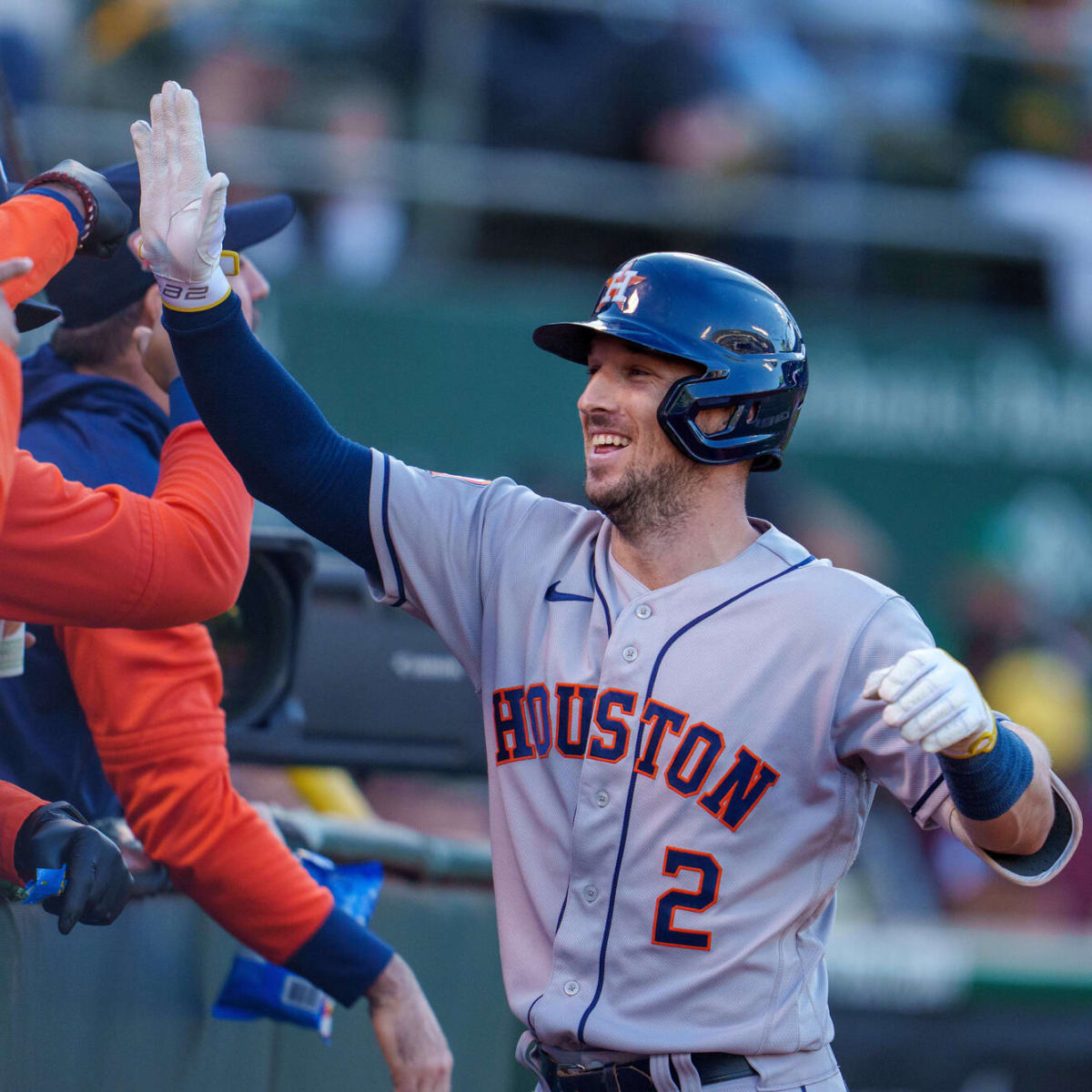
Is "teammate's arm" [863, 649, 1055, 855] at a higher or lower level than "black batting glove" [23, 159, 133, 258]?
lower

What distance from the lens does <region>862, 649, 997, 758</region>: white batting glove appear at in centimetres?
229

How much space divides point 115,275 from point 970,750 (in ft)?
5.30

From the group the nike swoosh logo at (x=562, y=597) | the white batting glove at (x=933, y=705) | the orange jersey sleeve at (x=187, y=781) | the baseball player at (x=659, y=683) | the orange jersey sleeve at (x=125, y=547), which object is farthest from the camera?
the orange jersey sleeve at (x=187, y=781)

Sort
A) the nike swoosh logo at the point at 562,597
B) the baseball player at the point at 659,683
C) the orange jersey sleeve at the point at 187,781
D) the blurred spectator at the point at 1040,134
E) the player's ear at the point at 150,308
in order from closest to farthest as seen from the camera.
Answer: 1. the baseball player at the point at 659,683
2. the nike swoosh logo at the point at 562,597
3. the orange jersey sleeve at the point at 187,781
4. the player's ear at the point at 150,308
5. the blurred spectator at the point at 1040,134

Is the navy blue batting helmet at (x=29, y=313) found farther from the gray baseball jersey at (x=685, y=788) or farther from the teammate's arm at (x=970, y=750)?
the teammate's arm at (x=970, y=750)

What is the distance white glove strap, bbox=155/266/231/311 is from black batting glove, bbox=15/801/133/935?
0.80 m

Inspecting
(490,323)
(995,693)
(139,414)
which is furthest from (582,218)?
(139,414)

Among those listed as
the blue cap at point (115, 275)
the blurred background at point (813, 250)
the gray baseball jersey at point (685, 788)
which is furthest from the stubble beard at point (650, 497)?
the blurred background at point (813, 250)

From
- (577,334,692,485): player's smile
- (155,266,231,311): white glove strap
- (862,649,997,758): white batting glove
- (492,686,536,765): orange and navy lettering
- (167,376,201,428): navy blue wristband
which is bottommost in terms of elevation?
(492,686,536,765): orange and navy lettering

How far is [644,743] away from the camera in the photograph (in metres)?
2.58

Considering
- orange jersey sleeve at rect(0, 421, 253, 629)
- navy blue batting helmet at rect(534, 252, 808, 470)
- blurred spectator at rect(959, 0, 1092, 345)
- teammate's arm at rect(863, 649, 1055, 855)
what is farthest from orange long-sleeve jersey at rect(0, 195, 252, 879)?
blurred spectator at rect(959, 0, 1092, 345)

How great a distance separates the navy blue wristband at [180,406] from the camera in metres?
2.76

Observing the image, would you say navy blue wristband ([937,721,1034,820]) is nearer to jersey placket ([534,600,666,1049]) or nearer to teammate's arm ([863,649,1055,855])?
teammate's arm ([863,649,1055,855])

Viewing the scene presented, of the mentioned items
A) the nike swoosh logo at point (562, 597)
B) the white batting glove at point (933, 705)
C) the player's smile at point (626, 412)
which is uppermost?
the player's smile at point (626, 412)
